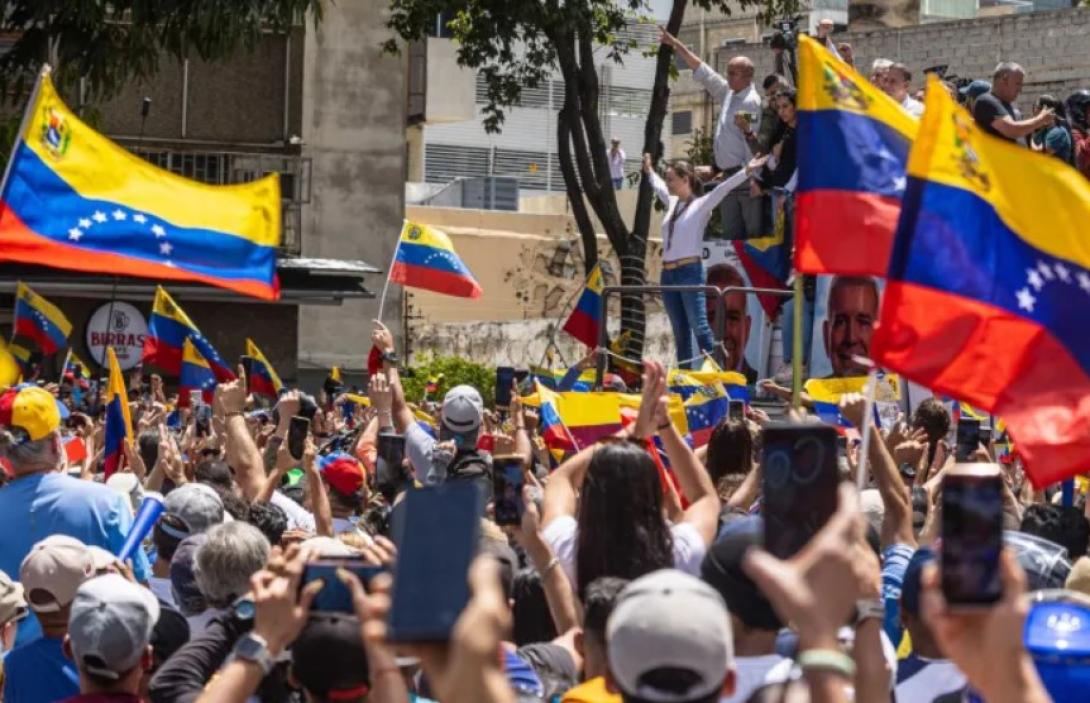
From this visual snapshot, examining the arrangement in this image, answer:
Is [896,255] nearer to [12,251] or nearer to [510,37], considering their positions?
[12,251]

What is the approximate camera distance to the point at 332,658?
462 cm

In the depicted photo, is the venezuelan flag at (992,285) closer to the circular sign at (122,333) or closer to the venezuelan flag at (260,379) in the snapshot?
the venezuelan flag at (260,379)

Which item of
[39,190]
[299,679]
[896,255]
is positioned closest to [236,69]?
[39,190]

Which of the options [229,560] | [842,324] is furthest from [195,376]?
[229,560]

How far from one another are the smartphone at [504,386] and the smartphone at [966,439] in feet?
9.80

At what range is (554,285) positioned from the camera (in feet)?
144

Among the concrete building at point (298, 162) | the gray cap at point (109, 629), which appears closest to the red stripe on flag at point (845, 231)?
the gray cap at point (109, 629)

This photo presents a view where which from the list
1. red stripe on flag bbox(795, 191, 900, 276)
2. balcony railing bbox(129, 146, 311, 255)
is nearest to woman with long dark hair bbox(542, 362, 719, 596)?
red stripe on flag bbox(795, 191, 900, 276)

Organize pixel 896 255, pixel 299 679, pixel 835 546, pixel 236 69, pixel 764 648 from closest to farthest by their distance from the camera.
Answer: pixel 835 546 → pixel 299 679 → pixel 764 648 → pixel 896 255 → pixel 236 69

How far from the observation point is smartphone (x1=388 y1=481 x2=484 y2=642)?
3533 millimetres

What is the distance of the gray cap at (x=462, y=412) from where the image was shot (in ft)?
28.7

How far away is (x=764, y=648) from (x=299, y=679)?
105cm

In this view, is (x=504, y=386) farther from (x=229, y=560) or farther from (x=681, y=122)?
(x=681, y=122)

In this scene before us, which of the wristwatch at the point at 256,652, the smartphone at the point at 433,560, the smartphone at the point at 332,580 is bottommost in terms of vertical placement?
the wristwatch at the point at 256,652
